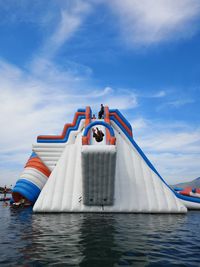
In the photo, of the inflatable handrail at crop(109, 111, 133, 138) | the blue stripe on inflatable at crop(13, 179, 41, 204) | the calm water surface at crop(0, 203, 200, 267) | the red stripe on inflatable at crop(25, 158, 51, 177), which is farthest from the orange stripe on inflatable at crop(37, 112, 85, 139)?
the calm water surface at crop(0, 203, 200, 267)

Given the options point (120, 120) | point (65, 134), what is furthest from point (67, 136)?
point (120, 120)

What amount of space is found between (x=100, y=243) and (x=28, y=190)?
1446 centimetres

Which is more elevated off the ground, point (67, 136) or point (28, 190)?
point (67, 136)

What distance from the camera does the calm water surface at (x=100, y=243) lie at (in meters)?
7.82

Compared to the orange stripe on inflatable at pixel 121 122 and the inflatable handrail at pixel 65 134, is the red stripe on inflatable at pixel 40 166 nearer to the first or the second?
the inflatable handrail at pixel 65 134

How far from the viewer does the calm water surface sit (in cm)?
782

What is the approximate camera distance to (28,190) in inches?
893

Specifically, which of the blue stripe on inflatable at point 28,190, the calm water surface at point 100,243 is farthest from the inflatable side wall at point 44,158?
the calm water surface at point 100,243

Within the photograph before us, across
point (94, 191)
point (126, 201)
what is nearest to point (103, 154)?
point (94, 191)

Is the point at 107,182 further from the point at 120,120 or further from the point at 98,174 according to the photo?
the point at 120,120

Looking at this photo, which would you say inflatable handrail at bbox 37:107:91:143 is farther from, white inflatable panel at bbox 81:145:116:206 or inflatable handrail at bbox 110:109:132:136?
white inflatable panel at bbox 81:145:116:206

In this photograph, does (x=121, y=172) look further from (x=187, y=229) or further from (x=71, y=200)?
(x=187, y=229)

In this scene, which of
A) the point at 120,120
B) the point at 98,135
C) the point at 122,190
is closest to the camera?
the point at 122,190

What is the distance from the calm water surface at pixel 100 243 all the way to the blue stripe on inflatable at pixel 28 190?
8247 mm
